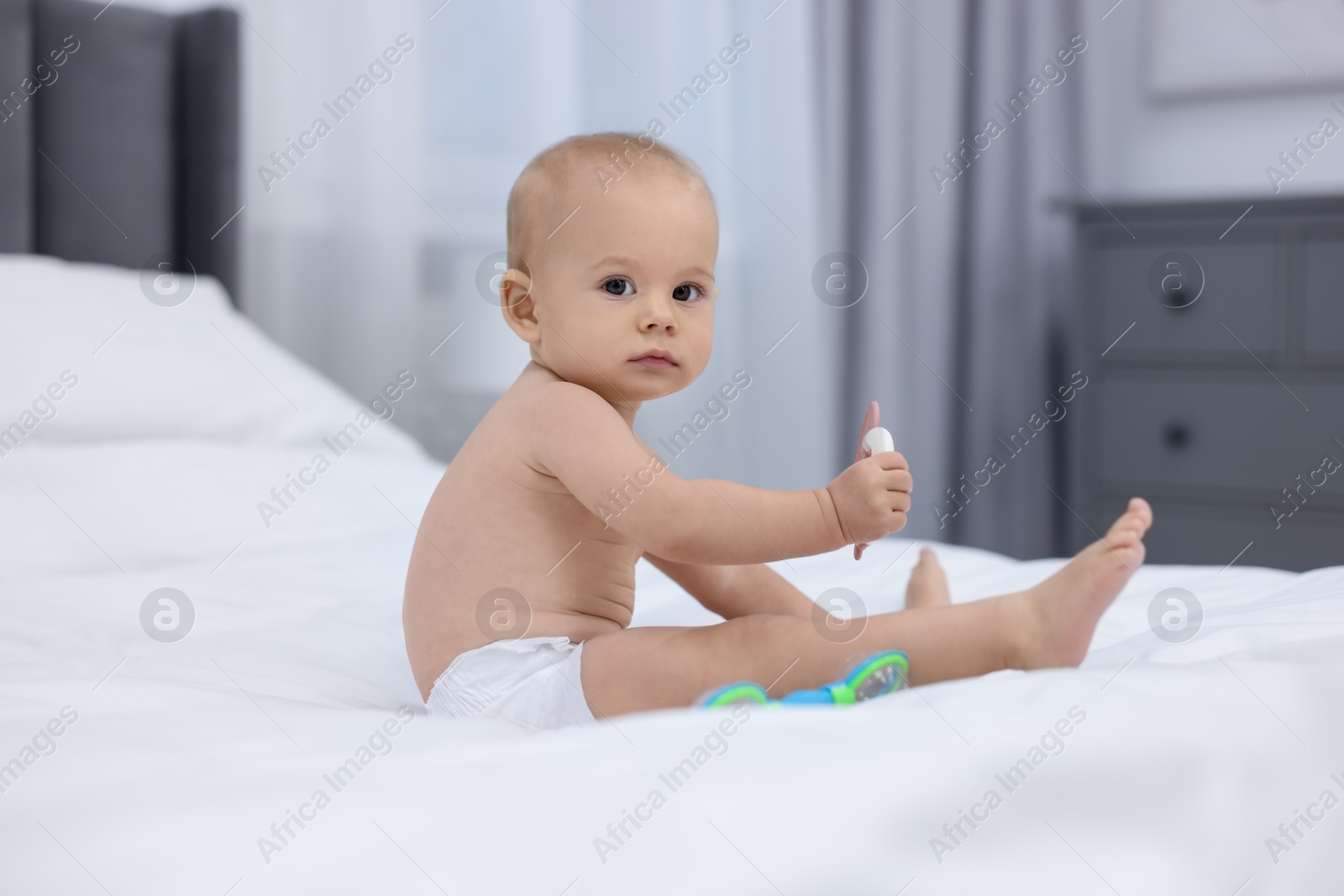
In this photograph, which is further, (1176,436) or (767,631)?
(1176,436)

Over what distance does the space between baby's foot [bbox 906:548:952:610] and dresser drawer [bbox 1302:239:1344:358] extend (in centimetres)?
141

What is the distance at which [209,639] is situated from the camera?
95 centimetres

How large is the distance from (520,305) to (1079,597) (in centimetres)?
47

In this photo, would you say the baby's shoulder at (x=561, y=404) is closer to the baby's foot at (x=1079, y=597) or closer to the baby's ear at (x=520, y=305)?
the baby's ear at (x=520, y=305)

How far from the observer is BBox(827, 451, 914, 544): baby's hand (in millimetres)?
695

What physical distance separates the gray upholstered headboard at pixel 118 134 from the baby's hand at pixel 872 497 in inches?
68.6

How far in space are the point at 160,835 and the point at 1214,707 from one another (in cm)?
51

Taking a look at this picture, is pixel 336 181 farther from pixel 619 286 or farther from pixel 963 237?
pixel 619 286

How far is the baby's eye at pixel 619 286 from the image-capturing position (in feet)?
2.61

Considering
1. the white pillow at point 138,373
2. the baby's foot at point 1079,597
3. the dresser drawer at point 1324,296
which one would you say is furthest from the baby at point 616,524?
the dresser drawer at point 1324,296

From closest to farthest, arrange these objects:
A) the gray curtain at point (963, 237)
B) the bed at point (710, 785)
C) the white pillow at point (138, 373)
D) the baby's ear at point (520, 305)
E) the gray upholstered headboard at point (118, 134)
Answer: the bed at point (710, 785) → the baby's ear at point (520, 305) → the white pillow at point (138, 373) → the gray upholstered headboard at point (118, 134) → the gray curtain at point (963, 237)

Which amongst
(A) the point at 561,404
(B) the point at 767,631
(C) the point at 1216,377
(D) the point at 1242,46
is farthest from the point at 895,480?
(D) the point at 1242,46

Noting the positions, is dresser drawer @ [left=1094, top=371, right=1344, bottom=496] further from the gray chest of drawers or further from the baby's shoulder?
the baby's shoulder

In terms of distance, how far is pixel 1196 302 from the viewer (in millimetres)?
2088
